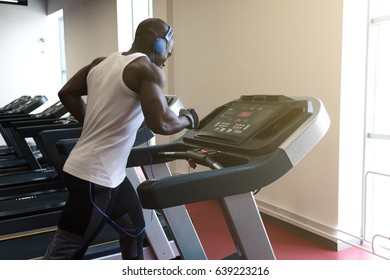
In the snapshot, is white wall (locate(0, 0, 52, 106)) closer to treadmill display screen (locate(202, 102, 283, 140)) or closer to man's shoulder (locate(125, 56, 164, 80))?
treadmill display screen (locate(202, 102, 283, 140))

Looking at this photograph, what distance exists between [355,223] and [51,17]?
8217 mm

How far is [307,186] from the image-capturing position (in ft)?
10.8

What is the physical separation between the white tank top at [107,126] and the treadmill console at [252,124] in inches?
13.6

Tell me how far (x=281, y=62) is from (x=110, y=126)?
7.03 ft

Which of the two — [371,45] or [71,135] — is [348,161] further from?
→ [71,135]

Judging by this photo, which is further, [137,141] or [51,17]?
[51,17]

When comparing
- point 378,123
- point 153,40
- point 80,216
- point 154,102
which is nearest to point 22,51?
point 378,123

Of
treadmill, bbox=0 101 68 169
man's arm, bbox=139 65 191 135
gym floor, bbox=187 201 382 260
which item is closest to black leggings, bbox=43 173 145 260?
man's arm, bbox=139 65 191 135

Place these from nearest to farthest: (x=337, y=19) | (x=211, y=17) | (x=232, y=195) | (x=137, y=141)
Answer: (x=232, y=195) < (x=137, y=141) < (x=337, y=19) < (x=211, y=17)

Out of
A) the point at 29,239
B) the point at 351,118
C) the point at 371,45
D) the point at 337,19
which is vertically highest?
Answer: the point at 337,19

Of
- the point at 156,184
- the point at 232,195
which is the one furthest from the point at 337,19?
the point at 156,184

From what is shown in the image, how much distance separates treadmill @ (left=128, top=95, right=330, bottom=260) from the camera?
4.03 ft

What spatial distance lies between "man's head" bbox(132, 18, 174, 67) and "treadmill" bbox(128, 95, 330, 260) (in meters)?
0.41

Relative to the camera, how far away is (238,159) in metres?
1.58
